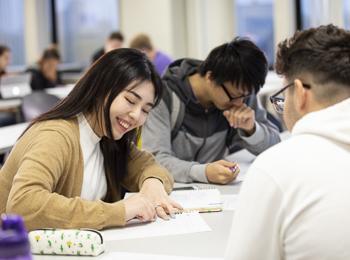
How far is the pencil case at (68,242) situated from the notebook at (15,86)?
4618 mm

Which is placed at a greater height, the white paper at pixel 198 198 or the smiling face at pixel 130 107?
the smiling face at pixel 130 107

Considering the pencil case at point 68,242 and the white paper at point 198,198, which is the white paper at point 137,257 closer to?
the pencil case at point 68,242

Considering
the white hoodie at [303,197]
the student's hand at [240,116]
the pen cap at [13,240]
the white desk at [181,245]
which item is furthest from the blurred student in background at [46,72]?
the pen cap at [13,240]

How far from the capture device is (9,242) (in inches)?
33.4

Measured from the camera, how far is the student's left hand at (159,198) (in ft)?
6.07

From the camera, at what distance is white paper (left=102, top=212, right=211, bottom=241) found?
65.7 inches

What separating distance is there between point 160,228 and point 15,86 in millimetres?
4997

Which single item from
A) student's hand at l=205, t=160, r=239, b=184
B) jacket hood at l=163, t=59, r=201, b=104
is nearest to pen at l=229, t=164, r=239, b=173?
student's hand at l=205, t=160, r=239, b=184

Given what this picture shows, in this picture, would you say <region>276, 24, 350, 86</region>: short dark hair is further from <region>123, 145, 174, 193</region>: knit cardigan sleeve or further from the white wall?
the white wall

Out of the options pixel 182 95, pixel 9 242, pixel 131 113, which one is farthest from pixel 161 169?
pixel 9 242

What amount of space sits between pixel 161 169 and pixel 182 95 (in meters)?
0.54

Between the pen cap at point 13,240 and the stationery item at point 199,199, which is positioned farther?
the stationery item at point 199,199

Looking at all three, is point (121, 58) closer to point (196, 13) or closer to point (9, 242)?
point (9, 242)

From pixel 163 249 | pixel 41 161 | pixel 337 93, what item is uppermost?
pixel 337 93
